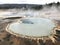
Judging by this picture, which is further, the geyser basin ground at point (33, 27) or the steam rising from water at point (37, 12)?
the steam rising from water at point (37, 12)

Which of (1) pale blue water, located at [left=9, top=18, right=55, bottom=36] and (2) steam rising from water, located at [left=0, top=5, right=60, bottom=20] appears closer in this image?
(1) pale blue water, located at [left=9, top=18, right=55, bottom=36]

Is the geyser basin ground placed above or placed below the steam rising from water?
below

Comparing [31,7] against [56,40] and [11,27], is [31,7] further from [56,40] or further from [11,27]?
[56,40]

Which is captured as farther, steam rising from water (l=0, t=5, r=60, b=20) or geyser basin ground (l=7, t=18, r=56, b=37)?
steam rising from water (l=0, t=5, r=60, b=20)

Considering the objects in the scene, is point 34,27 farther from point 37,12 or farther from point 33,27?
point 37,12

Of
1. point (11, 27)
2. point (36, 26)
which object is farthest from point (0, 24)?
point (36, 26)

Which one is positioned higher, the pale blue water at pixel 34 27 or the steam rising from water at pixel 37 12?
the steam rising from water at pixel 37 12

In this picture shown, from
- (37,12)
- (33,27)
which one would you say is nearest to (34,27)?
(33,27)

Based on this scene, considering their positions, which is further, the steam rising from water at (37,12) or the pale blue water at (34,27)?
the steam rising from water at (37,12)
